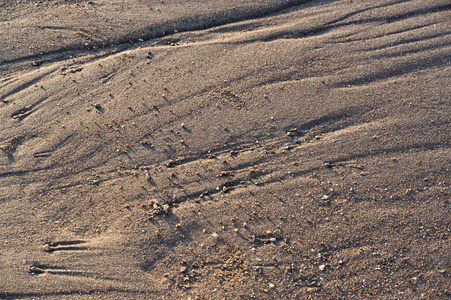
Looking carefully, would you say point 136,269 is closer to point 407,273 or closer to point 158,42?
point 407,273

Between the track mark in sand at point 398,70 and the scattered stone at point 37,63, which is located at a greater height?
the scattered stone at point 37,63

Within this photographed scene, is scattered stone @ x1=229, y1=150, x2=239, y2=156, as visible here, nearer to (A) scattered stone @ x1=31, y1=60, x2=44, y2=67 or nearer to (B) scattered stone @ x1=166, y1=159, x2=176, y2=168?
(B) scattered stone @ x1=166, y1=159, x2=176, y2=168

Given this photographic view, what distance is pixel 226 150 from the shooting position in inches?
141

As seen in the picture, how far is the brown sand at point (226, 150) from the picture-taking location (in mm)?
3074

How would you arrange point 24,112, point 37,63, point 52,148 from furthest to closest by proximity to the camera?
point 37,63, point 24,112, point 52,148

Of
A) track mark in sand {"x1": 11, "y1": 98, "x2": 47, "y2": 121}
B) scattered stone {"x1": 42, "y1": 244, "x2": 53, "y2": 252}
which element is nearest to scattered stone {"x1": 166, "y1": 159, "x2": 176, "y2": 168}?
scattered stone {"x1": 42, "y1": 244, "x2": 53, "y2": 252}

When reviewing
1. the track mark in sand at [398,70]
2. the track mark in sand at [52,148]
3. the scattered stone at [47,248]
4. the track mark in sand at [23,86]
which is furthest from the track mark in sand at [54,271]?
the track mark in sand at [398,70]

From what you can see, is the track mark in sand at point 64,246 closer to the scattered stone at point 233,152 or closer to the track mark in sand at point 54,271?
the track mark in sand at point 54,271

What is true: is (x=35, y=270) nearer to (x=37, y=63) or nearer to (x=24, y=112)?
(x=24, y=112)

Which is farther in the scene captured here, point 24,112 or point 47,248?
point 24,112

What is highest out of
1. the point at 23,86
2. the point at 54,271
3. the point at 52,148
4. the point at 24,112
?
the point at 23,86

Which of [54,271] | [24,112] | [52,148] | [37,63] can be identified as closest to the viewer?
[54,271]

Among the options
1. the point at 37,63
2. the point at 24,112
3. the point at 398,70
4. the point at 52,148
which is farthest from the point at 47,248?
the point at 398,70

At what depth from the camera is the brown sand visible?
307 centimetres
